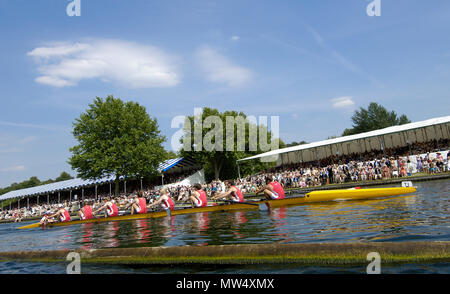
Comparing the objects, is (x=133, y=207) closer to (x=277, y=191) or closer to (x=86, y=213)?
(x=86, y=213)

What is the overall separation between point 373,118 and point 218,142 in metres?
51.2

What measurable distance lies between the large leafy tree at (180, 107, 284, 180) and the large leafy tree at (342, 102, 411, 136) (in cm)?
4163

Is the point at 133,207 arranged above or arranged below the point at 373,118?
below

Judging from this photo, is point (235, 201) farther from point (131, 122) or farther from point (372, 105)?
point (372, 105)

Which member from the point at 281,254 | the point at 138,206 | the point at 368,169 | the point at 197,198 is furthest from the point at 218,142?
the point at 281,254

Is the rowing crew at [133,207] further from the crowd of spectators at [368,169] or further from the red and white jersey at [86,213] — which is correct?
the crowd of spectators at [368,169]

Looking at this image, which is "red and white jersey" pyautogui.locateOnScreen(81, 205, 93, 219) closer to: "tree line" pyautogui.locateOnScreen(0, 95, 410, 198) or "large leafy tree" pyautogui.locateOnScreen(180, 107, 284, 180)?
"tree line" pyautogui.locateOnScreen(0, 95, 410, 198)

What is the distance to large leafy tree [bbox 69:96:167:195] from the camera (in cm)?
3891

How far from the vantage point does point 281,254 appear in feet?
14.8

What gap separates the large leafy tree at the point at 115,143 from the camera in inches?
1532

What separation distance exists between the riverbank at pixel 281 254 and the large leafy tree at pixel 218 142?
41499 mm

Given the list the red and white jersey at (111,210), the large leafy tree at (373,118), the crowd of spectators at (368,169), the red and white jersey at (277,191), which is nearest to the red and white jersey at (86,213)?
the red and white jersey at (111,210)

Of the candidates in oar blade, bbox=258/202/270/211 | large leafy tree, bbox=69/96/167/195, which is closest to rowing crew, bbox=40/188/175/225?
oar blade, bbox=258/202/270/211

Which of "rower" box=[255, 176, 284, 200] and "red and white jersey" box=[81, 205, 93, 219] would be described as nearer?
"rower" box=[255, 176, 284, 200]
